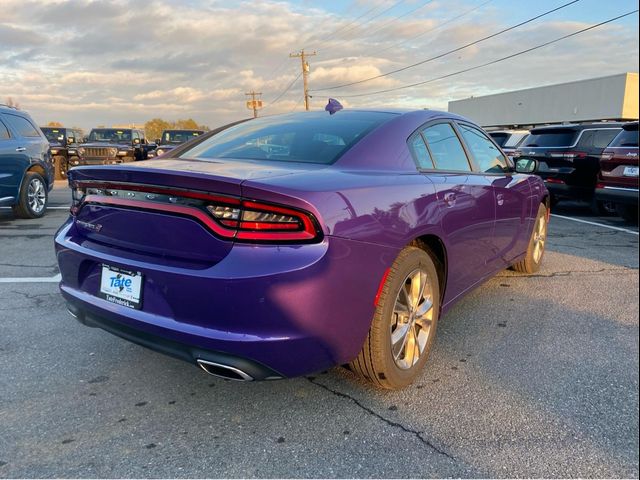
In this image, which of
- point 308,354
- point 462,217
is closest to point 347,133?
point 462,217

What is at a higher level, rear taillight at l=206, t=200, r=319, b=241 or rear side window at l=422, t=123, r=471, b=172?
rear side window at l=422, t=123, r=471, b=172

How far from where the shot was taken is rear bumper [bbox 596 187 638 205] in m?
7.32

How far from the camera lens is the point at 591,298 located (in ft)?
14.2

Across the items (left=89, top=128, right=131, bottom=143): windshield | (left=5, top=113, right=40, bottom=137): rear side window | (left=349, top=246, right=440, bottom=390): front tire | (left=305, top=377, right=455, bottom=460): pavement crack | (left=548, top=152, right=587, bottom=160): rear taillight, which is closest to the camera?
(left=305, top=377, right=455, bottom=460): pavement crack

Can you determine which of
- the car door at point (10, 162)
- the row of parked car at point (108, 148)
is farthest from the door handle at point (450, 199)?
the row of parked car at point (108, 148)

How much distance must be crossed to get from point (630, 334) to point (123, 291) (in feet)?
10.9

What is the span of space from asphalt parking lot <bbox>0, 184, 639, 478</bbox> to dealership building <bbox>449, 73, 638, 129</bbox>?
32.4 metres

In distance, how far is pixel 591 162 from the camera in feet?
29.3

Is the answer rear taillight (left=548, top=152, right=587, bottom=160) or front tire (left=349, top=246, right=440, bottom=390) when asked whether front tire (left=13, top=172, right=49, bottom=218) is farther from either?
rear taillight (left=548, top=152, right=587, bottom=160)

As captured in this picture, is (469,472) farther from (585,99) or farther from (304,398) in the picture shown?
(585,99)

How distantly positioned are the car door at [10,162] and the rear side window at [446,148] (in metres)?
6.87

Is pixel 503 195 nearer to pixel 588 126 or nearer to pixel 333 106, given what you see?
pixel 333 106

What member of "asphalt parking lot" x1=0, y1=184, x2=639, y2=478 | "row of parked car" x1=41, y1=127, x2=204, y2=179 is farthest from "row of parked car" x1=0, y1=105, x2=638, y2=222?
"row of parked car" x1=41, y1=127, x2=204, y2=179

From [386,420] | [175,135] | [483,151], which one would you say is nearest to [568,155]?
[483,151]
